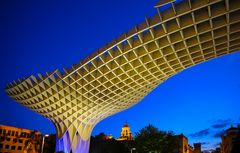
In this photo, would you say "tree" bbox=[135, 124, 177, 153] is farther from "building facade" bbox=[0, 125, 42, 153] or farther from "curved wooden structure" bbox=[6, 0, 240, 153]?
"building facade" bbox=[0, 125, 42, 153]

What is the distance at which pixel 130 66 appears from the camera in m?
34.0

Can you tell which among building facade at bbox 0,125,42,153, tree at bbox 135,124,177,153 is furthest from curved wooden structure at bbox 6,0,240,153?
building facade at bbox 0,125,42,153

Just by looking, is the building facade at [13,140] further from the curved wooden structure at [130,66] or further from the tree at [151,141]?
the curved wooden structure at [130,66]

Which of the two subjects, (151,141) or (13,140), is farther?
(13,140)

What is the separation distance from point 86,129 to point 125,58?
25638mm

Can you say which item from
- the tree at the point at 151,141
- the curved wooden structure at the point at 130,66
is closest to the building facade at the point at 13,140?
the tree at the point at 151,141

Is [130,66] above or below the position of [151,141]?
above

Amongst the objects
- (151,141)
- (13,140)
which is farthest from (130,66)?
(13,140)

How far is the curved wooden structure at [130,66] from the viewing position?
24.3 m

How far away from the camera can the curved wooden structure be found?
2430 centimetres

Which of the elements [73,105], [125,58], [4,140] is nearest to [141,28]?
[125,58]

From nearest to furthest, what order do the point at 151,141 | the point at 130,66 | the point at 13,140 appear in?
1. the point at 130,66
2. the point at 151,141
3. the point at 13,140

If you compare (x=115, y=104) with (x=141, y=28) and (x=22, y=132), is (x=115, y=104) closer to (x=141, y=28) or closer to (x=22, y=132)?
(x=141, y=28)

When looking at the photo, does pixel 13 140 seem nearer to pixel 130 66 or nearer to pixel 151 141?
pixel 151 141
